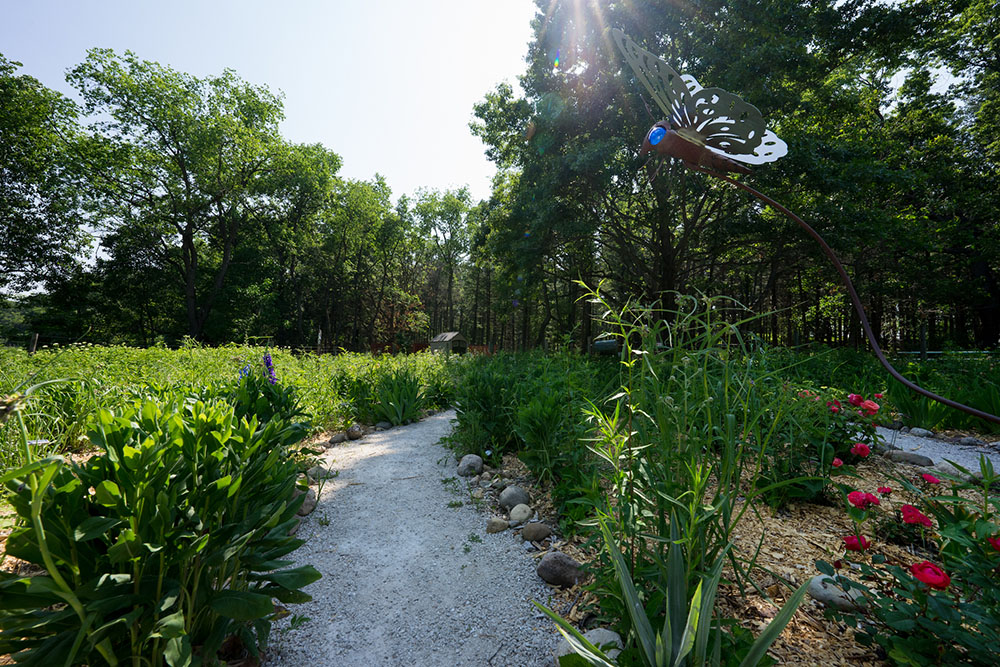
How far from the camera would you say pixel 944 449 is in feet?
11.8

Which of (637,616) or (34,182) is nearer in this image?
(637,616)

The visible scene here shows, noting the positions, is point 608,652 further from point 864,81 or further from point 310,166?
point 310,166

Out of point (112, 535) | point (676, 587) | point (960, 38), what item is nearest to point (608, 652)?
point (676, 587)

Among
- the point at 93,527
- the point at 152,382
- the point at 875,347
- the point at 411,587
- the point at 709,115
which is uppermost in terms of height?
the point at 709,115

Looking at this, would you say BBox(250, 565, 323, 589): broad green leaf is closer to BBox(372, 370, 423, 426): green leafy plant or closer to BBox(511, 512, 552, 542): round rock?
BBox(511, 512, 552, 542): round rock

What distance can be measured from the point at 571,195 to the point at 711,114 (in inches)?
336

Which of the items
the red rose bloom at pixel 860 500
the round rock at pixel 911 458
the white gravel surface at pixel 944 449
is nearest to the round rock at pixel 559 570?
the red rose bloom at pixel 860 500

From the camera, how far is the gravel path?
5.09ft

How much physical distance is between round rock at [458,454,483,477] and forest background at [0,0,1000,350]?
5.32 ft

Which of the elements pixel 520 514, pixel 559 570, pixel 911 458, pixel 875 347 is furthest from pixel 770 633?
pixel 911 458

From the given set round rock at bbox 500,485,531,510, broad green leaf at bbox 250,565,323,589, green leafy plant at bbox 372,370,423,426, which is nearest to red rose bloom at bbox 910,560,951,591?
broad green leaf at bbox 250,565,323,589

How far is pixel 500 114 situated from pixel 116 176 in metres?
20.0

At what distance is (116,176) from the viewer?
18.4 meters

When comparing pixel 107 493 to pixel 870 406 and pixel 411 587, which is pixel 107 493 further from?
pixel 870 406
